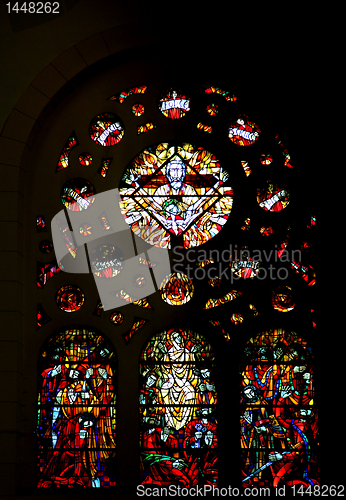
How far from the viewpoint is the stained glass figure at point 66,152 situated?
830 cm

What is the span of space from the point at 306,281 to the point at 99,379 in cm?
237

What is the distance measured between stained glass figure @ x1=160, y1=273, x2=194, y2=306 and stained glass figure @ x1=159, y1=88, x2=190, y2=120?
1.82 metres

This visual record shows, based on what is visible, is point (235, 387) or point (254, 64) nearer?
point (235, 387)

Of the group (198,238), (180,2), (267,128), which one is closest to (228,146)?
(267,128)

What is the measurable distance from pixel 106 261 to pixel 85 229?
1.36 feet

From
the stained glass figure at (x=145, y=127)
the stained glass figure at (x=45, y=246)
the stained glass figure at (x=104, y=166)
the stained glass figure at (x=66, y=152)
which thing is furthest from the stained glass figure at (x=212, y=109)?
the stained glass figure at (x=45, y=246)

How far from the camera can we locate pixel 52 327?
307 inches

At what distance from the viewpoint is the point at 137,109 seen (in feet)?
27.9

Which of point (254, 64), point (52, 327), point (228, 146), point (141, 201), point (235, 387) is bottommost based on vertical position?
point (235, 387)

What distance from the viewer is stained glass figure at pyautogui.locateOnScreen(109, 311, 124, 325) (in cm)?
786

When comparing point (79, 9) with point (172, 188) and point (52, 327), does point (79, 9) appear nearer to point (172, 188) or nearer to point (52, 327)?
point (172, 188)

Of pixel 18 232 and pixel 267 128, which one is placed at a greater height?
pixel 267 128

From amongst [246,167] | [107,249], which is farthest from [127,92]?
[107,249]

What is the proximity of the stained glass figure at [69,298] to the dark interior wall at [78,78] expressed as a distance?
0.29m
